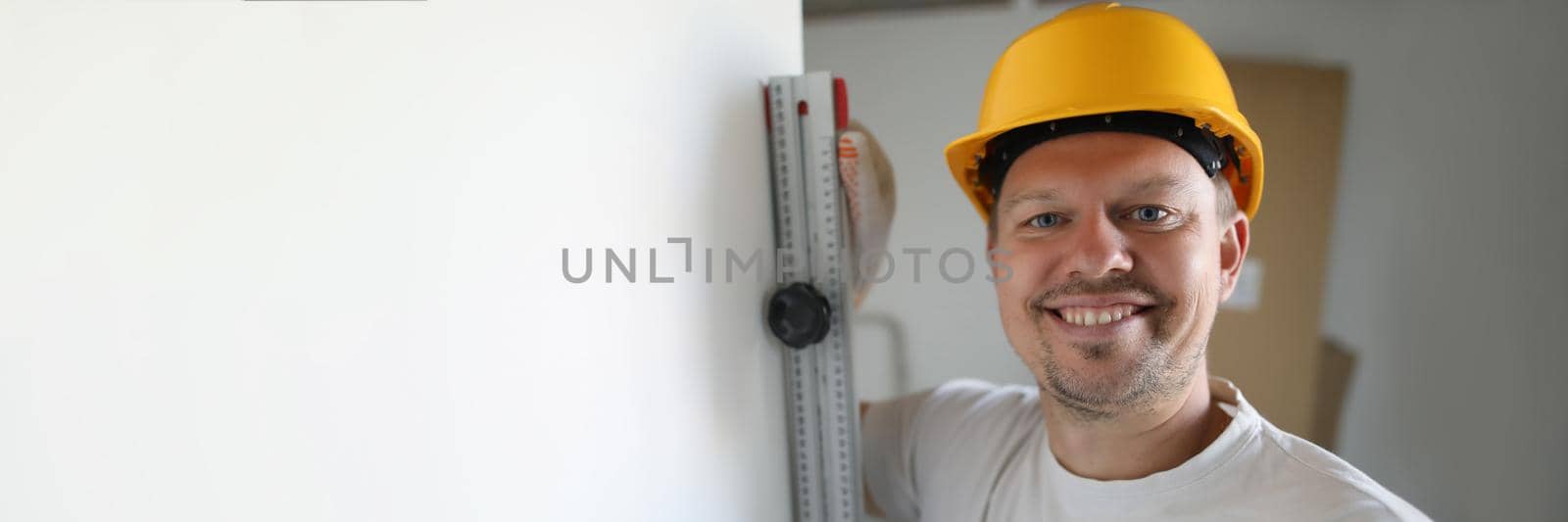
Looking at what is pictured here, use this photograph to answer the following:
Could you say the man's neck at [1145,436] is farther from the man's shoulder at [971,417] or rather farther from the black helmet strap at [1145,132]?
the black helmet strap at [1145,132]

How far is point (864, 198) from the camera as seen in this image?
4.00 feet

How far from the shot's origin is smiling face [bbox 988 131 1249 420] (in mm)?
1091

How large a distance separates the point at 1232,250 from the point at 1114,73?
38cm

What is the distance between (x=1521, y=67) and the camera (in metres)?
2.60

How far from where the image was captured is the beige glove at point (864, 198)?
117 centimetres

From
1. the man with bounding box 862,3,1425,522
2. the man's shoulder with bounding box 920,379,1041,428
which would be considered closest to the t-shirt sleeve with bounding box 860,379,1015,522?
the man's shoulder with bounding box 920,379,1041,428

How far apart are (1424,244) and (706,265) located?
9.42 feet

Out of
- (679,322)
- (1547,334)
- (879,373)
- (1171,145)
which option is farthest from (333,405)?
(1547,334)

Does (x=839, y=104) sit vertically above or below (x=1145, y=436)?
above

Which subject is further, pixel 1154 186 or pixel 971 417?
pixel 971 417

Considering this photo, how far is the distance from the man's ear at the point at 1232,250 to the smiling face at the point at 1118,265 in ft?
0.22

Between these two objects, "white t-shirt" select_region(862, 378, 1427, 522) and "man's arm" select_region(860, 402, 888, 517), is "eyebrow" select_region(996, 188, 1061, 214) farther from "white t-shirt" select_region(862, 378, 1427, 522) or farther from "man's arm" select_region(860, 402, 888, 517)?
"man's arm" select_region(860, 402, 888, 517)

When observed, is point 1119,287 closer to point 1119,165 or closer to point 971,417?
point 1119,165

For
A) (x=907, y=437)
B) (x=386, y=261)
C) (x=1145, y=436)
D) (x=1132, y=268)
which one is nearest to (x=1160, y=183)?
(x=1132, y=268)
